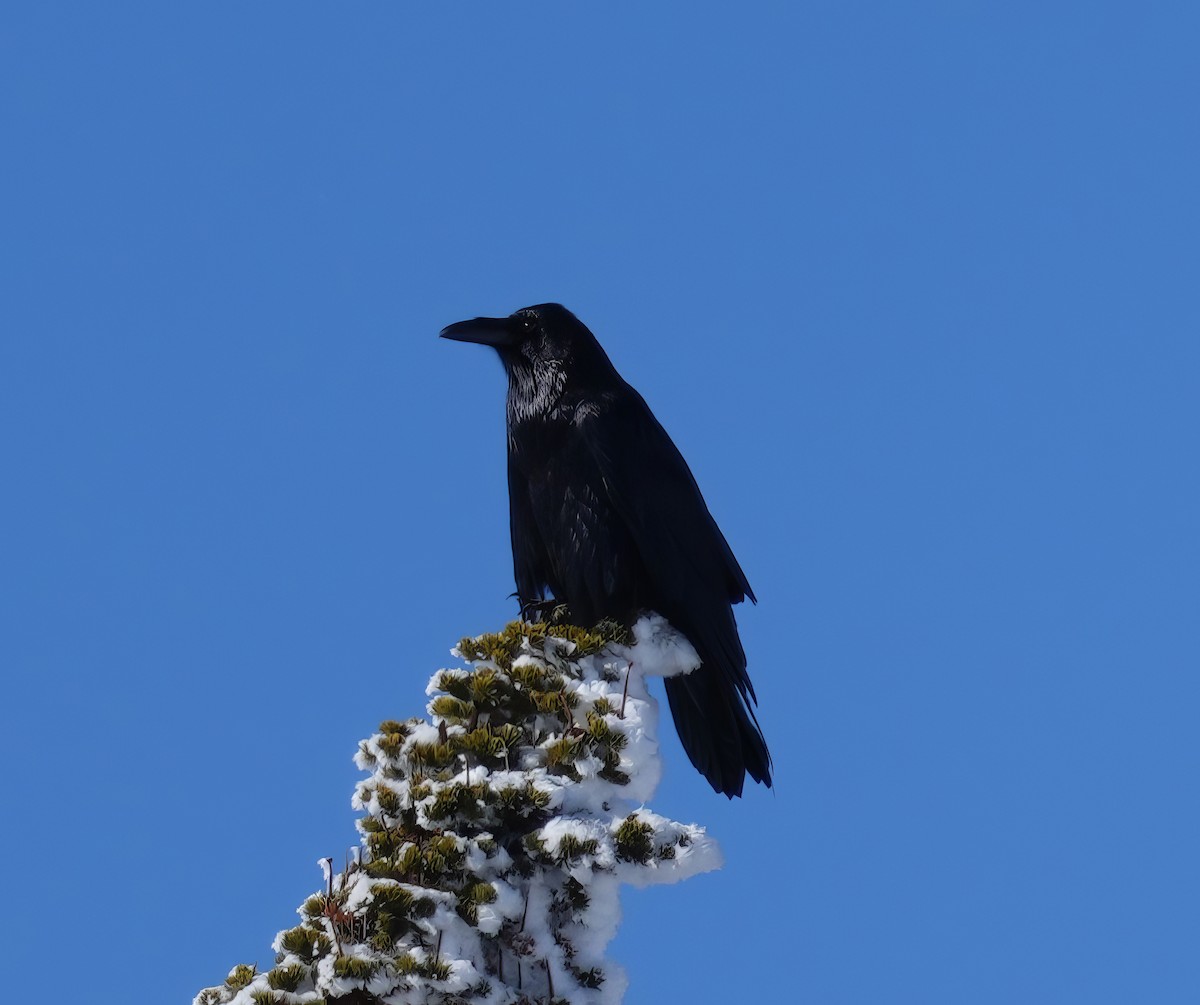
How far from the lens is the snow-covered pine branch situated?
4.53 m

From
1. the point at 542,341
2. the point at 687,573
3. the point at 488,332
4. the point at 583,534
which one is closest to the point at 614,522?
the point at 583,534

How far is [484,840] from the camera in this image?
15.5 ft

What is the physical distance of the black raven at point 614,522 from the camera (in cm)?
709

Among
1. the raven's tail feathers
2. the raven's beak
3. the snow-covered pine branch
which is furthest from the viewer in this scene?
the raven's beak

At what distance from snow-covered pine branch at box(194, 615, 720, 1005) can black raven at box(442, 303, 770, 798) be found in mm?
1644

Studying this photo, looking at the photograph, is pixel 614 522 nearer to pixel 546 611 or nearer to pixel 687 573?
pixel 687 573

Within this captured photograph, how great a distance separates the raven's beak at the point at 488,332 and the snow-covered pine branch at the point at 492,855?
261 cm

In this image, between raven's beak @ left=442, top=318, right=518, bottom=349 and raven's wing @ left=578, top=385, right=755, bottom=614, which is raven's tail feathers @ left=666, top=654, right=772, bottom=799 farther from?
raven's beak @ left=442, top=318, right=518, bottom=349

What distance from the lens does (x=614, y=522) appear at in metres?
7.36

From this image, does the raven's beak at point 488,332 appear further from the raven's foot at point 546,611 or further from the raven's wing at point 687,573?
the raven's foot at point 546,611

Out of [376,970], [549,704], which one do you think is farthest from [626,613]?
[376,970]

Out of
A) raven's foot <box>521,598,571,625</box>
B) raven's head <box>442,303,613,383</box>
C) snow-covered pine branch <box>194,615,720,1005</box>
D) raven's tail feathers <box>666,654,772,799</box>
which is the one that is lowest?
snow-covered pine branch <box>194,615,720,1005</box>

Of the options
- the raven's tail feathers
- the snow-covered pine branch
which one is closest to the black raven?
the raven's tail feathers

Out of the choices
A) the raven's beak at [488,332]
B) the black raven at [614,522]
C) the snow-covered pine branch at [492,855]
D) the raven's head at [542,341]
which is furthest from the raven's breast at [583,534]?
the snow-covered pine branch at [492,855]
